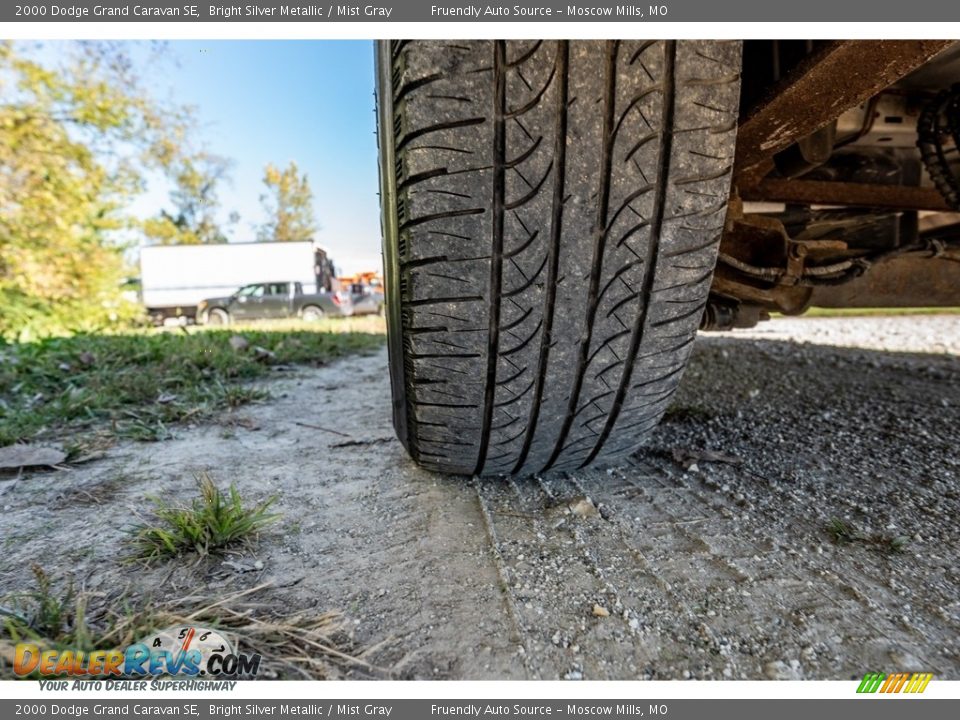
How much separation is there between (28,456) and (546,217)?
4.96 ft

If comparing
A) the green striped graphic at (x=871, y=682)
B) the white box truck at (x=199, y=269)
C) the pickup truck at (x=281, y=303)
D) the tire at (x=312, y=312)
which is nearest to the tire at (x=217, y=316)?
the pickup truck at (x=281, y=303)

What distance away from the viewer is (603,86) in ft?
2.49

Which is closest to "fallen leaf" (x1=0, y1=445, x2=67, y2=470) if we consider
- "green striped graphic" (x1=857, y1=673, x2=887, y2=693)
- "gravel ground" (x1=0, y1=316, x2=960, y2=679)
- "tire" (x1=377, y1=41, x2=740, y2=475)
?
"gravel ground" (x1=0, y1=316, x2=960, y2=679)

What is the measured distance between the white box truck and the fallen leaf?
13758 millimetres

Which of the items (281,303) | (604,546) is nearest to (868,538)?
(604,546)

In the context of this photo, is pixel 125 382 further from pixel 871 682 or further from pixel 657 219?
pixel 871 682

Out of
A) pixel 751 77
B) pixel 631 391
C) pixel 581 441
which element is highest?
pixel 751 77

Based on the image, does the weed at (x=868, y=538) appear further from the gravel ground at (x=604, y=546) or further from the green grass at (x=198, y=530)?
the green grass at (x=198, y=530)

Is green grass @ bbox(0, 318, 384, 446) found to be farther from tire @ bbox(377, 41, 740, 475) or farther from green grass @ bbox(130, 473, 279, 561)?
tire @ bbox(377, 41, 740, 475)

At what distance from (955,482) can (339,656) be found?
1361 mm

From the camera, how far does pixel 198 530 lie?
0.90m

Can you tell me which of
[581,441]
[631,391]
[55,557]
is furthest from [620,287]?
[55,557]

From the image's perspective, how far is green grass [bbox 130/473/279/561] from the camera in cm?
88

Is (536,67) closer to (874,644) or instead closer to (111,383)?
(874,644)
